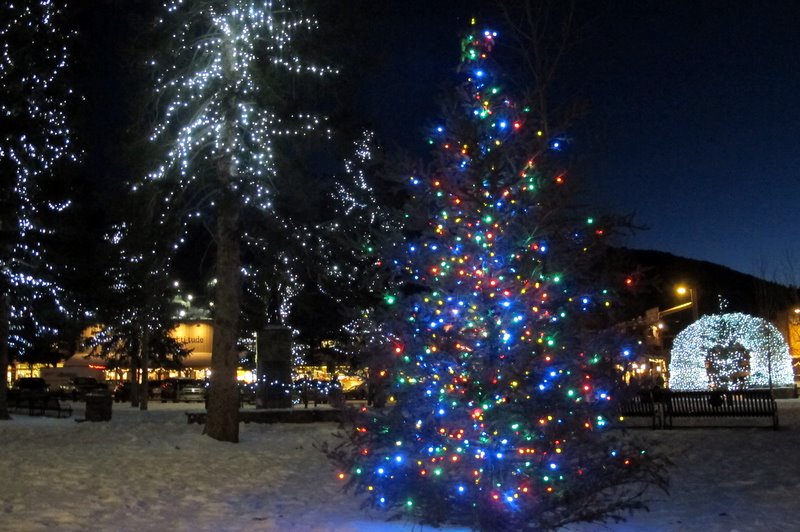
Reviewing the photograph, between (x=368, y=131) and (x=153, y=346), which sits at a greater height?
(x=368, y=131)

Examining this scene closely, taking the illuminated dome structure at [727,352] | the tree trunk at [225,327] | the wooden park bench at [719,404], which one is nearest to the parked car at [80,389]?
the tree trunk at [225,327]

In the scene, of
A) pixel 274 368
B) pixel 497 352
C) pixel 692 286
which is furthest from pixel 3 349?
pixel 692 286

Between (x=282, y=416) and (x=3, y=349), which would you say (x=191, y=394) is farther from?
(x=282, y=416)

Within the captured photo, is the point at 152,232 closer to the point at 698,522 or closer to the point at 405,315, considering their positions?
the point at 405,315

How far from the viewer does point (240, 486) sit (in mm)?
11789

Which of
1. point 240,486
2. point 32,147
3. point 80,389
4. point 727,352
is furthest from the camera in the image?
point 80,389

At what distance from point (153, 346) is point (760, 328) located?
105 ft

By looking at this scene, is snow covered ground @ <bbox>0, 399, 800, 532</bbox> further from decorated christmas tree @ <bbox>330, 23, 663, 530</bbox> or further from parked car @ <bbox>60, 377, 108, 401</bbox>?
parked car @ <bbox>60, 377, 108, 401</bbox>

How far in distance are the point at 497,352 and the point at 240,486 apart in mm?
5691

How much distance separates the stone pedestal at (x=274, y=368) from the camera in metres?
29.1

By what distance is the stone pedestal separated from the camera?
95.3 feet

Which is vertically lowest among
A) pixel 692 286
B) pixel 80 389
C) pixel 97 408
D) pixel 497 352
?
pixel 97 408

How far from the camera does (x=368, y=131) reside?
779 inches

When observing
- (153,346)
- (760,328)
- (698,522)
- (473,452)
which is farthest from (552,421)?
(153,346)
